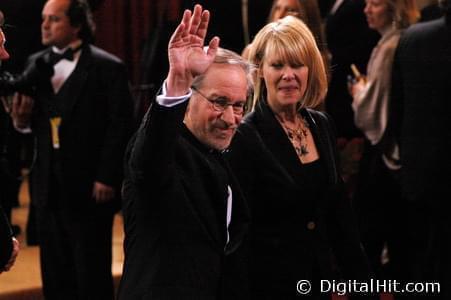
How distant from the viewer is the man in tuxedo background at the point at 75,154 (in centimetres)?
470

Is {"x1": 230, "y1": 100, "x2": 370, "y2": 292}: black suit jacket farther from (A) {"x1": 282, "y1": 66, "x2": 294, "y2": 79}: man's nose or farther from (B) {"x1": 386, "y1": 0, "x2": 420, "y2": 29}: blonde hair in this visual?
(B) {"x1": 386, "y1": 0, "x2": 420, "y2": 29}: blonde hair

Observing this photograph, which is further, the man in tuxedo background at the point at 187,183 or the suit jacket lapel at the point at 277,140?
the suit jacket lapel at the point at 277,140

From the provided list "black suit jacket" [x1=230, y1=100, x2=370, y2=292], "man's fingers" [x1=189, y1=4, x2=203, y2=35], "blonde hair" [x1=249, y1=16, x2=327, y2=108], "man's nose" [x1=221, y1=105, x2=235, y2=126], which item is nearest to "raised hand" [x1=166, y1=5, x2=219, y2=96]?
"man's fingers" [x1=189, y1=4, x2=203, y2=35]

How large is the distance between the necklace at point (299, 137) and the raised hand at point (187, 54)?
86 centimetres

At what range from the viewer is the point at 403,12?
4.68 meters

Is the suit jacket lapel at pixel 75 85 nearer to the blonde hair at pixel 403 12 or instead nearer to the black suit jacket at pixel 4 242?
the blonde hair at pixel 403 12

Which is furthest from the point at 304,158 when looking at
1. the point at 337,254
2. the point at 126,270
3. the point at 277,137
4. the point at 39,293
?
the point at 39,293

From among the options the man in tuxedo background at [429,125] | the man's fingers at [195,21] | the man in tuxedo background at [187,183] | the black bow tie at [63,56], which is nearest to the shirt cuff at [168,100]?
the man in tuxedo background at [187,183]

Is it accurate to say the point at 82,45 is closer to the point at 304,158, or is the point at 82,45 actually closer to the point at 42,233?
the point at 42,233

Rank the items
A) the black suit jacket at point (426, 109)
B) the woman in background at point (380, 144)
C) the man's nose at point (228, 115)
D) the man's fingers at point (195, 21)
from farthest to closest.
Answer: the woman in background at point (380, 144)
the black suit jacket at point (426, 109)
the man's nose at point (228, 115)
the man's fingers at point (195, 21)

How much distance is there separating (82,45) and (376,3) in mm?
1402

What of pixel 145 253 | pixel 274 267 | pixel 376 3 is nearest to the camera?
pixel 145 253

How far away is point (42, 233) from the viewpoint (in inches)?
187

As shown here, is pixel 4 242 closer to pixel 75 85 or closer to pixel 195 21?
pixel 195 21
